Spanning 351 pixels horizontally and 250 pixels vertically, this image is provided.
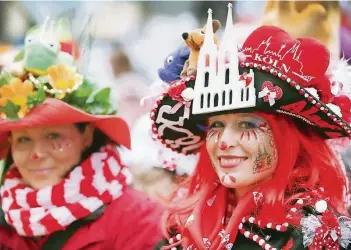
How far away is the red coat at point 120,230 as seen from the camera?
2691mm

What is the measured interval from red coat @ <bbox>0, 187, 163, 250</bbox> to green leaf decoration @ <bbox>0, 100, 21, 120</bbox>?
18.5 inches

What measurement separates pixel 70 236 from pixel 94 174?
25 centimetres

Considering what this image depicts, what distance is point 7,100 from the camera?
270 cm

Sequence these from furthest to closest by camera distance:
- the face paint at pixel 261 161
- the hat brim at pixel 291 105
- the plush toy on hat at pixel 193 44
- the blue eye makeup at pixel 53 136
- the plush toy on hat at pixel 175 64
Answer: the blue eye makeup at pixel 53 136 → the plush toy on hat at pixel 175 64 → the plush toy on hat at pixel 193 44 → the face paint at pixel 261 161 → the hat brim at pixel 291 105

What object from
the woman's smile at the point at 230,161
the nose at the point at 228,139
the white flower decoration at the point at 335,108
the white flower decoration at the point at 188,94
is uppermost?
the white flower decoration at the point at 188,94

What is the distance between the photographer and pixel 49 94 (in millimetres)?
2738

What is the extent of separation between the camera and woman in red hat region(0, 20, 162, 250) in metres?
2.70

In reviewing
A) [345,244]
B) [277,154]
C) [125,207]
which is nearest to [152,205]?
[125,207]

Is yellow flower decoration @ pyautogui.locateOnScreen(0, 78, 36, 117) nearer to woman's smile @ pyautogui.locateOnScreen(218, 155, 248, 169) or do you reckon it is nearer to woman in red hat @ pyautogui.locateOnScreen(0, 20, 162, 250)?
woman in red hat @ pyautogui.locateOnScreen(0, 20, 162, 250)

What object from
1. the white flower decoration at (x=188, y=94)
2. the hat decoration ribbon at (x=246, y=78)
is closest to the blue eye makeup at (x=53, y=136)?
the white flower decoration at (x=188, y=94)

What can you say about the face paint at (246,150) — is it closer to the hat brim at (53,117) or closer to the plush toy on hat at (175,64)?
the plush toy on hat at (175,64)

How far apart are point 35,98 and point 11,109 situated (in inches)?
3.9

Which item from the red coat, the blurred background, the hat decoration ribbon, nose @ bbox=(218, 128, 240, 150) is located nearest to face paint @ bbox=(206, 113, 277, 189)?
nose @ bbox=(218, 128, 240, 150)

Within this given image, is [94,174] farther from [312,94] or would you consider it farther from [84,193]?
[312,94]
